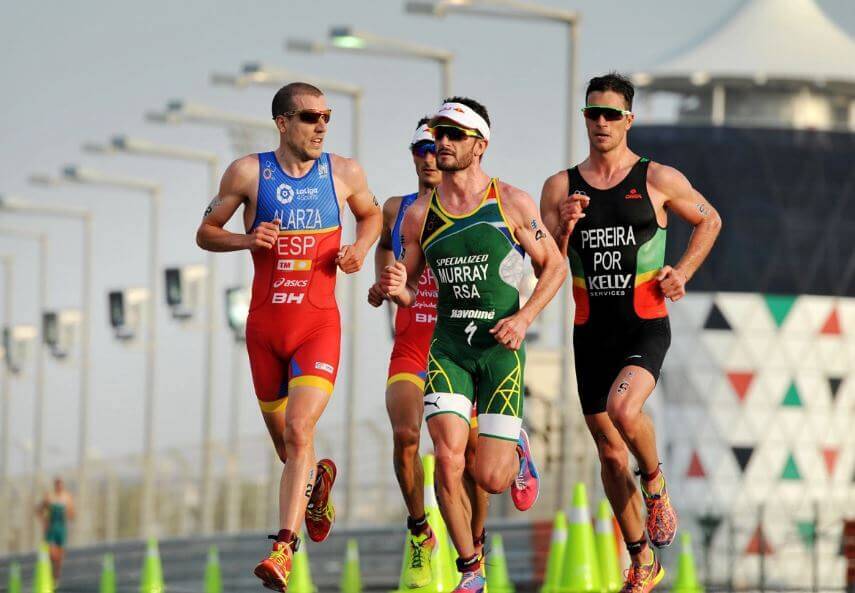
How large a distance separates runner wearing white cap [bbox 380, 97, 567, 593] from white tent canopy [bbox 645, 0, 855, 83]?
74826 mm

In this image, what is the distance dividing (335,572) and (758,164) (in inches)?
2032

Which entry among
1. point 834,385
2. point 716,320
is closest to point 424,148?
point 716,320

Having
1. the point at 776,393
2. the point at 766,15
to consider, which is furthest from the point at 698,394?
the point at 766,15

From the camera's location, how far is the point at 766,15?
91500mm

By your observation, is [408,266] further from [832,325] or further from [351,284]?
[832,325]

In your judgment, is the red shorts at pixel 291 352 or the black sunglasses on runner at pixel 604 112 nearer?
the black sunglasses on runner at pixel 604 112

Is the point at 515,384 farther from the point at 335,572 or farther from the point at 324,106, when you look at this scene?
the point at 335,572

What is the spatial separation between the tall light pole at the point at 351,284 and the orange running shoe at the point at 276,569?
2586cm

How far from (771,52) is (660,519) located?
254ft

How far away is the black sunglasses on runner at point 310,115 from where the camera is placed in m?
14.0

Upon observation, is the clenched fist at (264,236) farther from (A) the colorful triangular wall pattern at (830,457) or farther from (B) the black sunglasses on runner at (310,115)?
(A) the colorful triangular wall pattern at (830,457)

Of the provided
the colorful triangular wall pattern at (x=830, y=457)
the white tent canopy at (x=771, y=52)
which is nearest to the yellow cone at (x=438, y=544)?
the colorful triangular wall pattern at (x=830, y=457)

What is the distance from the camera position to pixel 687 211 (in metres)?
14.0

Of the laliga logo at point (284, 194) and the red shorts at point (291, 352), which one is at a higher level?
the laliga logo at point (284, 194)
